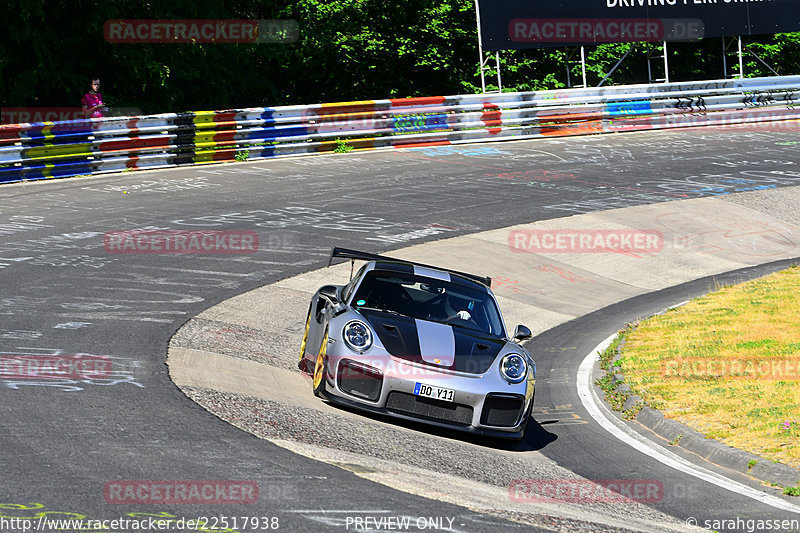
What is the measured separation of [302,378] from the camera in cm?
970

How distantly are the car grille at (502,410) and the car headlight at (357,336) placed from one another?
115 cm

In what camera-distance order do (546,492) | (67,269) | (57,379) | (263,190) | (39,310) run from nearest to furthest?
(546,492)
(57,379)
(39,310)
(67,269)
(263,190)

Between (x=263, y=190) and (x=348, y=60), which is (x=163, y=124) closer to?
(x=263, y=190)

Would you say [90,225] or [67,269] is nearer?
[67,269]

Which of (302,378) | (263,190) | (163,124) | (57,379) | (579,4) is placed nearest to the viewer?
(57,379)

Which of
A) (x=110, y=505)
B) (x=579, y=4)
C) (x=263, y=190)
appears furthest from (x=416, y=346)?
(x=579, y=4)

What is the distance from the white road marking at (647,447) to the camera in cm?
719

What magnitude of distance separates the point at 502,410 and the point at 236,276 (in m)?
6.50

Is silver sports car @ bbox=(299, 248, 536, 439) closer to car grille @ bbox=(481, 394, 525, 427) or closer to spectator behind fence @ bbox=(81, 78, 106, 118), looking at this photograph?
car grille @ bbox=(481, 394, 525, 427)

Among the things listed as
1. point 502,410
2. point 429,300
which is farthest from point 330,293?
point 502,410

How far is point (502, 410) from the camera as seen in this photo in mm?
8172

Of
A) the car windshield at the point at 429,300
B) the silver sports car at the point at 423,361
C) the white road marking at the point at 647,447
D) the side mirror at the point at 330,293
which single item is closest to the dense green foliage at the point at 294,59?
the side mirror at the point at 330,293

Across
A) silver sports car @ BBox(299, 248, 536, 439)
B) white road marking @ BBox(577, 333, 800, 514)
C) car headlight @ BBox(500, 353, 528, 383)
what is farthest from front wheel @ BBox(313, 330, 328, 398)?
white road marking @ BBox(577, 333, 800, 514)

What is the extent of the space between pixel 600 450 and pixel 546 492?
1.67 meters
